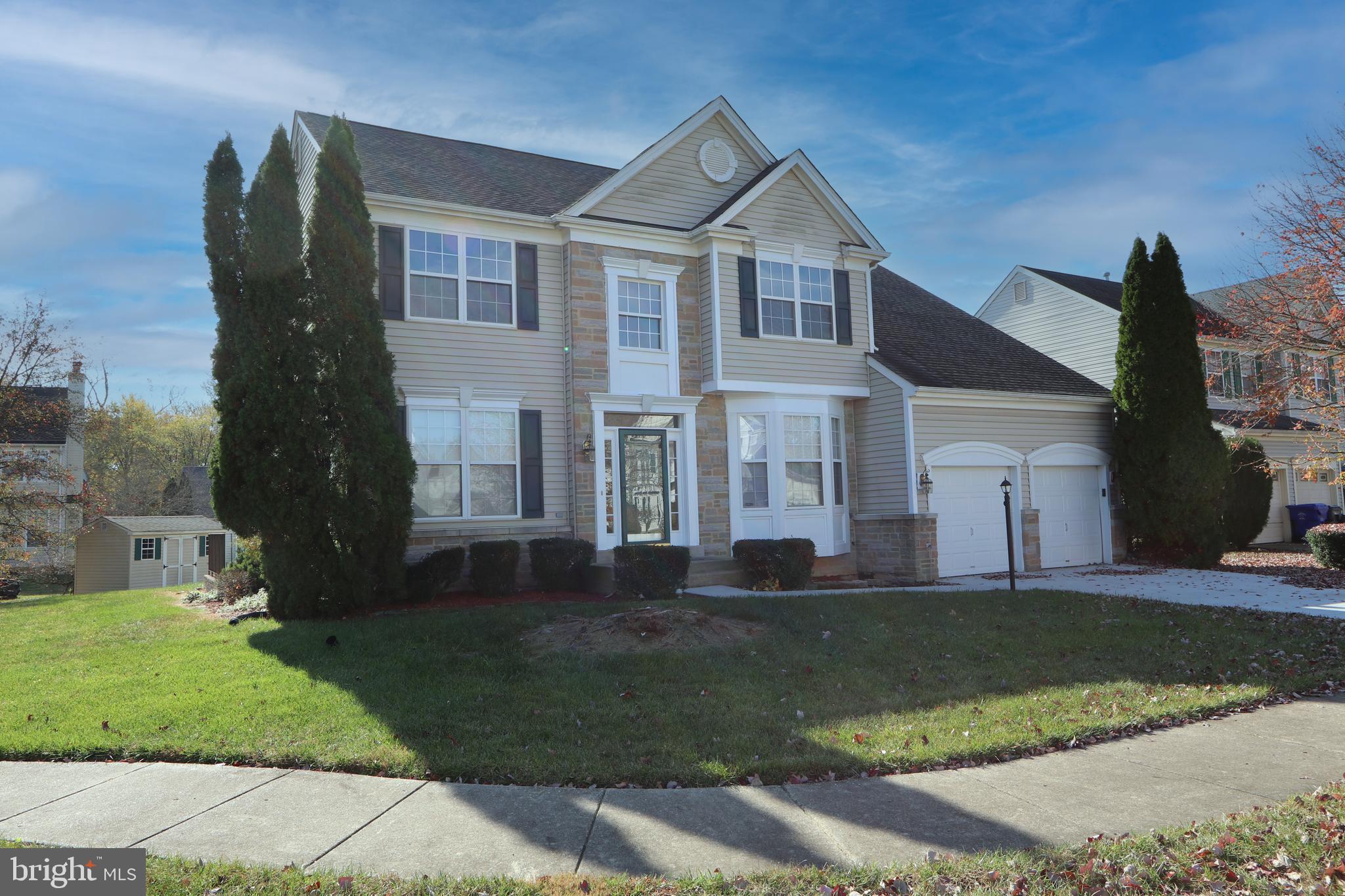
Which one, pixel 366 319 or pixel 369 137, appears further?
pixel 369 137

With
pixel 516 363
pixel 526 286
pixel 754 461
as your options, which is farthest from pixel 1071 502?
pixel 526 286

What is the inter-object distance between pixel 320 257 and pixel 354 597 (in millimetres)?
4620

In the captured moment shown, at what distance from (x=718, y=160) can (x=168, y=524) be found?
2877cm

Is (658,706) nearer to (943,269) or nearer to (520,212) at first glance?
(520,212)

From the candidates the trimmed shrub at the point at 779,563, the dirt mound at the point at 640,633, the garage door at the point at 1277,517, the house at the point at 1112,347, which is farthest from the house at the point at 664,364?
the garage door at the point at 1277,517

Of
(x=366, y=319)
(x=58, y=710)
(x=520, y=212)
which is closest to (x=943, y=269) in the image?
(x=520, y=212)

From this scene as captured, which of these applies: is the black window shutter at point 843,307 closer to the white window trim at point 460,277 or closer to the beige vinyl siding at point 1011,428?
the beige vinyl siding at point 1011,428

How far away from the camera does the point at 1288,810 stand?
4566 millimetres

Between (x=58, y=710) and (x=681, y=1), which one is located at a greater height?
(x=681, y=1)

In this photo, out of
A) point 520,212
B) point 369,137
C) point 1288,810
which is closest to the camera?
point 1288,810

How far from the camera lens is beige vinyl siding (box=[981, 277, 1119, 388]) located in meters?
23.1

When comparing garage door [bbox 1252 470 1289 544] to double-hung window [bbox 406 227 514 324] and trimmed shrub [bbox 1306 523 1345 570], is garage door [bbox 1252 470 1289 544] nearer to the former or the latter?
trimmed shrub [bbox 1306 523 1345 570]

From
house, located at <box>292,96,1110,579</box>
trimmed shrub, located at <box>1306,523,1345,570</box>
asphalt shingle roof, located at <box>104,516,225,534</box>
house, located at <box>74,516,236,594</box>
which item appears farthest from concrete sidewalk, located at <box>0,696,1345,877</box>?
asphalt shingle roof, located at <box>104,516,225,534</box>

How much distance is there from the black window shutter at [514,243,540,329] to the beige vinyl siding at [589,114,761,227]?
1421mm
